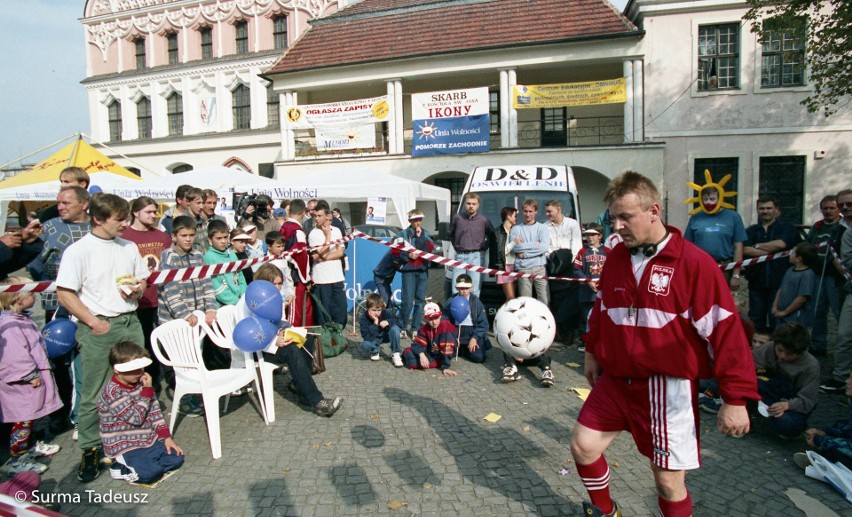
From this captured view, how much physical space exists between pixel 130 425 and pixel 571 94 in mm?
17444

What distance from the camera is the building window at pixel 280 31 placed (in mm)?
27266

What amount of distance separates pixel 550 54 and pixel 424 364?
1626cm

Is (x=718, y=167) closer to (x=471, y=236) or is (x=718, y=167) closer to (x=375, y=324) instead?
(x=471, y=236)

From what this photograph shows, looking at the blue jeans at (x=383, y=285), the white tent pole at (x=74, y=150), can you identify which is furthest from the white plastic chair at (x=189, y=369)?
A: the white tent pole at (x=74, y=150)

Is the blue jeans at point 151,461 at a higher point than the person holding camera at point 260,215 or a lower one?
lower

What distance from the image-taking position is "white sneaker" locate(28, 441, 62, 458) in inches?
167

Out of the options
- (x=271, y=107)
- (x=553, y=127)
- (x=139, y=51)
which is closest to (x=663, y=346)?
(x=553, y=127)

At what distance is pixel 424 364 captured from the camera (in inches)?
253

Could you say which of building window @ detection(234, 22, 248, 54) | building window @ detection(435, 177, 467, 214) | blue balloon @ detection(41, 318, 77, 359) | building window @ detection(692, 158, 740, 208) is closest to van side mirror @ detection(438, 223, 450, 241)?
blue balloon @ detection(41, 318, 77, 359)

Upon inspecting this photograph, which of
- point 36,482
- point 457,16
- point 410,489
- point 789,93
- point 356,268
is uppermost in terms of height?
point 457,16

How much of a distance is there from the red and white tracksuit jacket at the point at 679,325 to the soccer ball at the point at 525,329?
8.19ft

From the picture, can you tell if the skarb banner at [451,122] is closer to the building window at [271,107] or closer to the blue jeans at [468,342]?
the building window at [271,107]

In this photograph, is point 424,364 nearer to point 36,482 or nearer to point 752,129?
point 36,482

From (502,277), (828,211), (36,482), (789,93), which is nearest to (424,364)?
(502,277)
